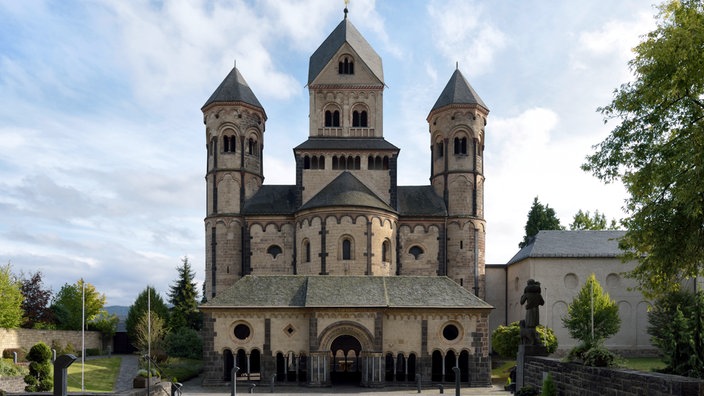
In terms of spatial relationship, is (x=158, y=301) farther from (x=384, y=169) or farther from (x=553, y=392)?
(x=553, y=392)

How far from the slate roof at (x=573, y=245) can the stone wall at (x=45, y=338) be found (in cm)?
Result: 3973

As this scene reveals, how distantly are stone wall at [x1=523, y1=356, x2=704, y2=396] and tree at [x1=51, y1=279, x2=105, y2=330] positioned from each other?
1798 inches

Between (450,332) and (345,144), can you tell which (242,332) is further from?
(345,144)

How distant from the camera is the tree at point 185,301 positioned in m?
60.4

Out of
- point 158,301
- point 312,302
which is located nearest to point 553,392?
point 312,302

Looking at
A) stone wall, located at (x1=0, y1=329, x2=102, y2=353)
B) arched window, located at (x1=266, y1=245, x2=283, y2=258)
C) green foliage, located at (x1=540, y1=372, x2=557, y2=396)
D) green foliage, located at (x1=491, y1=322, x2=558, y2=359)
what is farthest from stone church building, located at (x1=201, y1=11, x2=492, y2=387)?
green foliage, located at (x1=540, y1=372, x2=557, y2=396)

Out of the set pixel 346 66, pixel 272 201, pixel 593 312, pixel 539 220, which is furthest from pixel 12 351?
pixel 539 220

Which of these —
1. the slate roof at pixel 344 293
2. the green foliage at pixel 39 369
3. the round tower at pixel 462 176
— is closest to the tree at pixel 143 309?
the slate roof at pixel 344 293

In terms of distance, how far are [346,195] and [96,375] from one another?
22361 millimetres

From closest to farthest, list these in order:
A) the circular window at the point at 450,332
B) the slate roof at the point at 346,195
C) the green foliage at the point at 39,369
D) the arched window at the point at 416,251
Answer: the green foliage at the point at 39,369
the circular window at the point at 450,332
the slate roof at the point at 346,195
the arched window at the point at 416,251

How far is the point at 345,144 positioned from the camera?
186 feet

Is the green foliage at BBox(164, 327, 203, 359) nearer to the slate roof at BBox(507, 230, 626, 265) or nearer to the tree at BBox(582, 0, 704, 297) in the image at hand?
the slate roof at BBox(507, 230, 626, 265)

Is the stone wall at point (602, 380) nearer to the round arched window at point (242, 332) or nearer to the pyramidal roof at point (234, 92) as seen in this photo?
the round arched window at point (242, 332)

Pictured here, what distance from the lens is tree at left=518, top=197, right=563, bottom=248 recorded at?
78.6 meters
